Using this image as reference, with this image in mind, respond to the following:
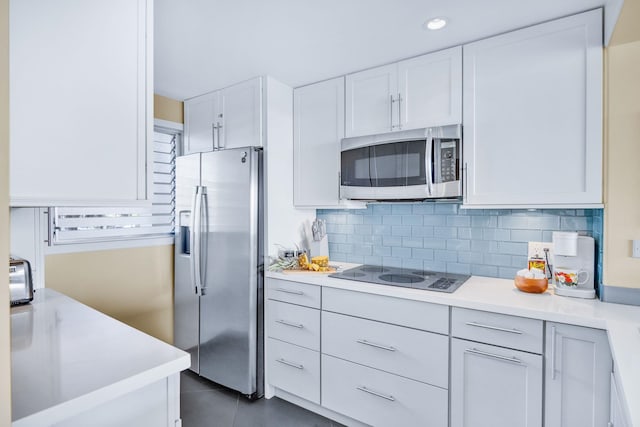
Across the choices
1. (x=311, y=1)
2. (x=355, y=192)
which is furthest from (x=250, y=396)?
(x=311, y=1)

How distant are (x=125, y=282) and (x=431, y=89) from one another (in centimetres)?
269

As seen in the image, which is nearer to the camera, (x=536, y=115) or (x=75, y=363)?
(x=75, y=363)

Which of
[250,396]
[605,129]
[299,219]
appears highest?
[605,129]

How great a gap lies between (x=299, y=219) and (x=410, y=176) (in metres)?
1.06

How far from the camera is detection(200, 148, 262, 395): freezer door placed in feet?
8.28

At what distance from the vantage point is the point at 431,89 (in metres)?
2.20

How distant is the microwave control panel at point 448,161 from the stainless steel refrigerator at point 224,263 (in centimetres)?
126

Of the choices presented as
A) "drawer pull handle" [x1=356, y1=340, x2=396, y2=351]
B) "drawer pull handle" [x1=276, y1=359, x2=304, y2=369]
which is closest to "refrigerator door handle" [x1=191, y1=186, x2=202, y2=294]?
"drawer pull handle" [x1=276, y1=359, x2=304, y2=369]

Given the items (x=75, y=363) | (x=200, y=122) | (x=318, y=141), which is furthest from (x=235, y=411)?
(x=200, y=122)

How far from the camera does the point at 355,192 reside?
2.46 metres

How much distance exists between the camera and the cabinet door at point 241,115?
2.64 meters

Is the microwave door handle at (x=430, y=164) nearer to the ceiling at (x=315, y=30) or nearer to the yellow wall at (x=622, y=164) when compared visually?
the ceiling at (x=315, y=30)

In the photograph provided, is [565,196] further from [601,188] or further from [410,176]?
[410,176]

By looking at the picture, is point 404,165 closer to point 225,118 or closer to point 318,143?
point 318,143
